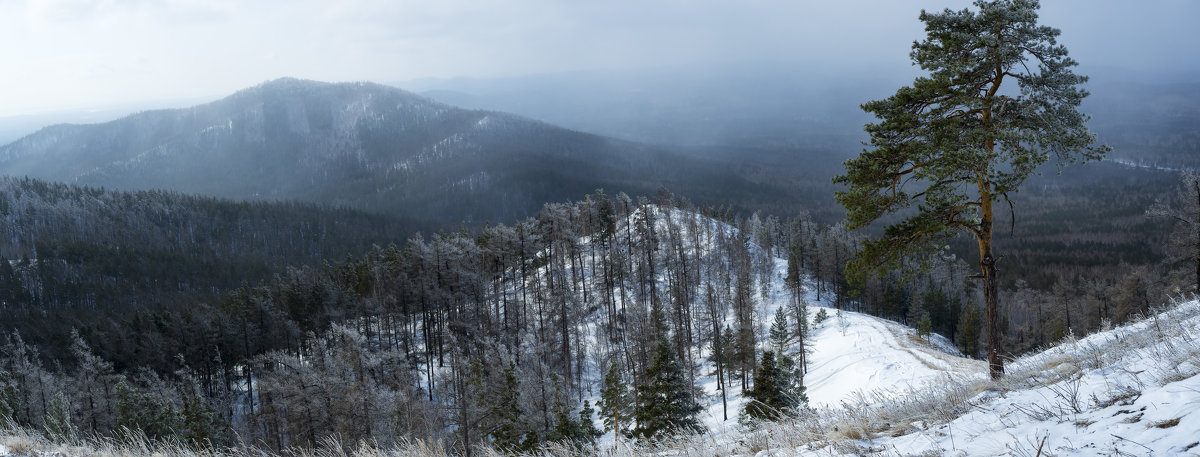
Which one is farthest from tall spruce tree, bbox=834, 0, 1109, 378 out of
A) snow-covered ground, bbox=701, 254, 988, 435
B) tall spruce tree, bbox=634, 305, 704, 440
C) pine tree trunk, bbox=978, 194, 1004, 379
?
snow-covered ground, bbox=701, 254, 988, 435

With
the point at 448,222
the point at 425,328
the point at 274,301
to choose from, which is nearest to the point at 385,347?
the point at 425,328

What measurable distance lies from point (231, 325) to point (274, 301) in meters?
6.91

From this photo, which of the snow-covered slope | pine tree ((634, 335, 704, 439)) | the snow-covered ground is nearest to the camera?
the snow-covered slope

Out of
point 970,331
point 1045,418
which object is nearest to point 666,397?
point 1045,418

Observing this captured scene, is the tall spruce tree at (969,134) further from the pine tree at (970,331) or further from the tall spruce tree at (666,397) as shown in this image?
the pine tree at (970,331)

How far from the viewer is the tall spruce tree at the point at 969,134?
35.2ft

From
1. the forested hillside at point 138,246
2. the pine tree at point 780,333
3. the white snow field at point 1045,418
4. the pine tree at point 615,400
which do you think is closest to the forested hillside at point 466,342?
the pine tree at point 615,400

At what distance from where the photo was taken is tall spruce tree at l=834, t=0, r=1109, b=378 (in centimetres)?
1074

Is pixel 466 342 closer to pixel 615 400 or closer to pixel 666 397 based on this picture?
pixel 615 400

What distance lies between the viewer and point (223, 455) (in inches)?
290

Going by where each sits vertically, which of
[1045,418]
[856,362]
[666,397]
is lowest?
[856,362]

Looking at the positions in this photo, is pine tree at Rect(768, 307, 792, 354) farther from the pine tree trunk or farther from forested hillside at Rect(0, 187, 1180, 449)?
the pine tree trunk

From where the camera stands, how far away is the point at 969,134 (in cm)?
1106

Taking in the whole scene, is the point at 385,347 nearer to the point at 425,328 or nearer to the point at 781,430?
the point at 425,328
